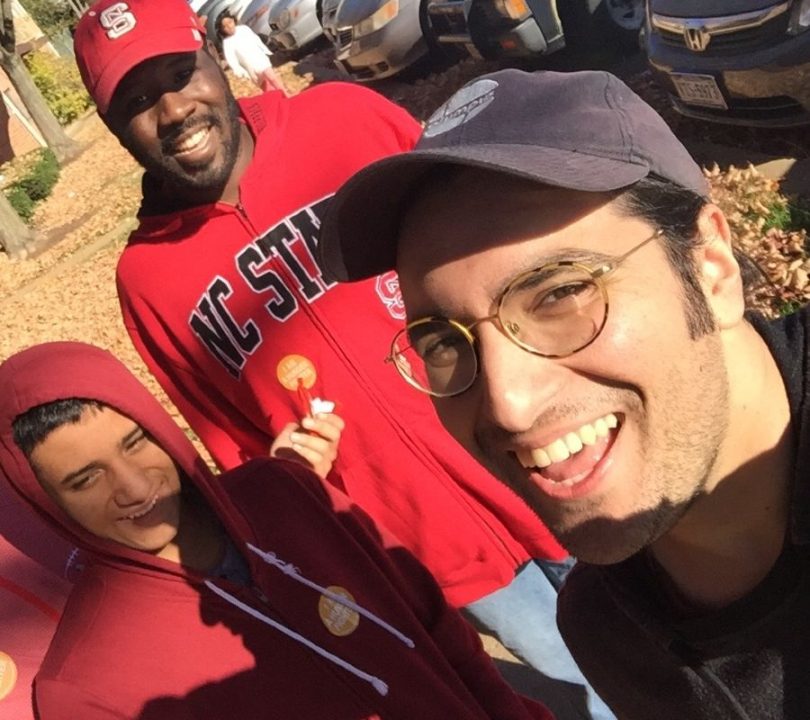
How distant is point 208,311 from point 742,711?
1.88 meters

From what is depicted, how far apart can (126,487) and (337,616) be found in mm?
599

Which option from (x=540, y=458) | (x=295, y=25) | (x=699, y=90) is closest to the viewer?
(x=540, y=458)

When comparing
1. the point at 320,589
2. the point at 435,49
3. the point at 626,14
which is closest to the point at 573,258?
the point at 320,589

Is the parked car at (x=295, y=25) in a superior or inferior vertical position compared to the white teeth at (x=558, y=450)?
inferior

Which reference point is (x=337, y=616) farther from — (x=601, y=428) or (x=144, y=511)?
(x=601, y=428)

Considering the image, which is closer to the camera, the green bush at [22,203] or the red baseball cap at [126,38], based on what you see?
the red baseball cap at [126,38]

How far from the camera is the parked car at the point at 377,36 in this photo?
8.98 m

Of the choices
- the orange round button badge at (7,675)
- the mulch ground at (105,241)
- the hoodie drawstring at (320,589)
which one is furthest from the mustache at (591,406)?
the mulch ground at (105,241)

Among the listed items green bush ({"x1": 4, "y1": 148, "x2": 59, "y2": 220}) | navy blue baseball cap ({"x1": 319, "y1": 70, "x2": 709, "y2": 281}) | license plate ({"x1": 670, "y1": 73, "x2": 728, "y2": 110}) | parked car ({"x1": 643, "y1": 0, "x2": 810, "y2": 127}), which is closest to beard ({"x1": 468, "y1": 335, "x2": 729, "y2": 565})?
navy blue baseball cap ({"x1": 319, "y1": 70, "x2": 709, "y2": 281})

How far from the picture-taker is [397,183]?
154 cm

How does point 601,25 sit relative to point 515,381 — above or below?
below

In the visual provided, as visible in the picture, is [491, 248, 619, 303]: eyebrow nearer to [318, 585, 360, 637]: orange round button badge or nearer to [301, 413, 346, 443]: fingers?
[318, 585, 360, 637]: orange round button badge

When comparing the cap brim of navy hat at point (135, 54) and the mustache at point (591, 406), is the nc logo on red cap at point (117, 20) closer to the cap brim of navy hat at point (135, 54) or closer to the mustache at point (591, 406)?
the cap brim of navy hat at point (135, 54)

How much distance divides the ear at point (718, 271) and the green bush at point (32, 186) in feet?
50.9
